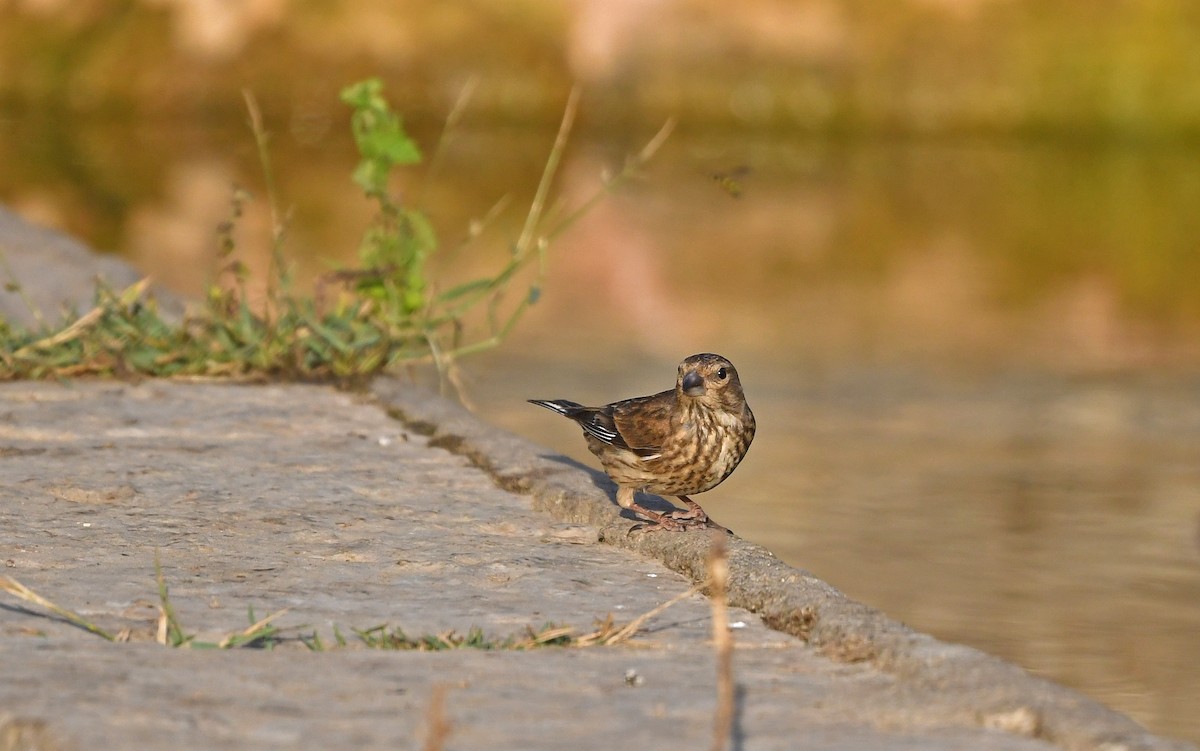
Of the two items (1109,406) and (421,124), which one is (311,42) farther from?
(1109,406)

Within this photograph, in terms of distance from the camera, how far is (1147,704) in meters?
4.14

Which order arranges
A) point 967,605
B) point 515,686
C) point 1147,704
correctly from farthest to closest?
point 967,605, point 1147,704, point 515,686

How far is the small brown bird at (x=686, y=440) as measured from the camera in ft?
14.3

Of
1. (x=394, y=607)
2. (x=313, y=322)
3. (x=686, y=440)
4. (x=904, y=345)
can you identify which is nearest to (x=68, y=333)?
(x=313, y=322)

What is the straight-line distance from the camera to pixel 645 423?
14.5ft

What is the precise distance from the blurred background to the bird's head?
0.80 m

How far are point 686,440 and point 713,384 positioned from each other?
5.6 inches

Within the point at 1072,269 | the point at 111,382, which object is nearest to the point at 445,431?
the point at 111,382

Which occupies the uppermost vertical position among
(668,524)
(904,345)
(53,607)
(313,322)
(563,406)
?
(904,345)

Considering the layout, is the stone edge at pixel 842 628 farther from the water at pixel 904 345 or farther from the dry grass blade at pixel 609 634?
the water at pixel 904 345

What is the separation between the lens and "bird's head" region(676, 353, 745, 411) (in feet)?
14.4

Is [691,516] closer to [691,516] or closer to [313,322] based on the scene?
[691,516]

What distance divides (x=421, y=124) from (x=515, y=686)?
2051 cm

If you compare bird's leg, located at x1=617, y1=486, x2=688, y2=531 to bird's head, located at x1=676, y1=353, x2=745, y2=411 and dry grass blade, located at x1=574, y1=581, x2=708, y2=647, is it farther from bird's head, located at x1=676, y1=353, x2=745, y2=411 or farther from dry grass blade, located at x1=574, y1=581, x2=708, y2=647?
dry grass blade, located at x1=574, y1=581, x2=708, y2=647
